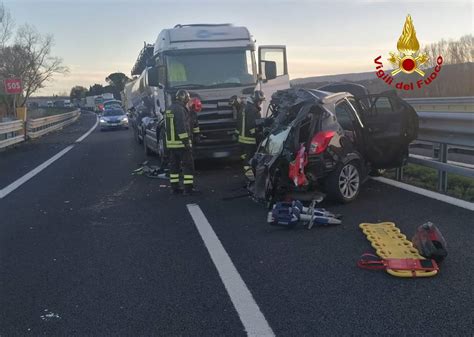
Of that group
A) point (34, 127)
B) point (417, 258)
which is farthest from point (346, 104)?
point (34, 127)

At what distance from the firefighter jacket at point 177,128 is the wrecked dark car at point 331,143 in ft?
5.26

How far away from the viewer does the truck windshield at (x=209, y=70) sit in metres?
11.5

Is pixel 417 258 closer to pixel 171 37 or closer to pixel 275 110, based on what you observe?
pixel 275 110

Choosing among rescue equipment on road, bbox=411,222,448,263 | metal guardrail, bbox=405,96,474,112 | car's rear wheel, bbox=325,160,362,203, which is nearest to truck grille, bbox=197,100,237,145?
car's rear wheel, bbox=325,160,362,203

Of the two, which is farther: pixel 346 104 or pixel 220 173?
pixel 220 173

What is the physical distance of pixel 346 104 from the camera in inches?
301

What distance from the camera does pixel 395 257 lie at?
4.72m

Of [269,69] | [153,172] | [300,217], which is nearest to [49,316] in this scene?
[300,217]

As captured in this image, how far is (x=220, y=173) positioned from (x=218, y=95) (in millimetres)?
1747

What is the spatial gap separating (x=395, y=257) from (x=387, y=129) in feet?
11.5

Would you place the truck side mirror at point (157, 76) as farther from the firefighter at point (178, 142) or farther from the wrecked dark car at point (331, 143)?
the wrecked dark car at point (331, 143)

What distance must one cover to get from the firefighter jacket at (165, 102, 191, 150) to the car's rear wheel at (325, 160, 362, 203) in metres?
2.92

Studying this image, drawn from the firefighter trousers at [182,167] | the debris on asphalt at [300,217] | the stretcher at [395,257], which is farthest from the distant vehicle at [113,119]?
the stretcher at [395,257]

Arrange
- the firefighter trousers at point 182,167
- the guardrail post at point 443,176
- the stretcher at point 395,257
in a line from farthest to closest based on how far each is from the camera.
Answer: the firefighter trousers at point 182,167
the guardrail post at point 443,176
the stretcher at point 395,257
